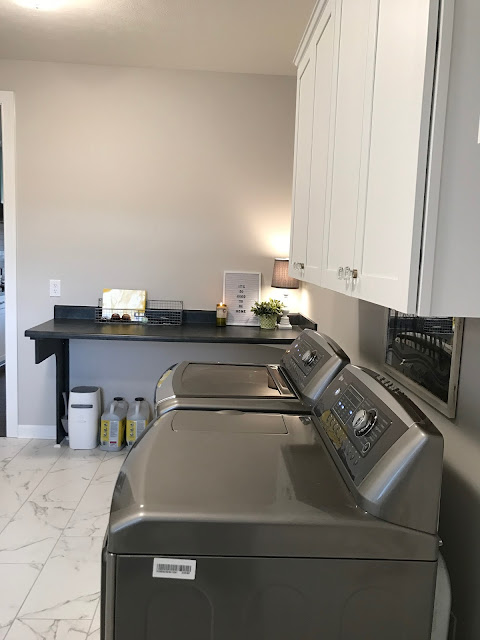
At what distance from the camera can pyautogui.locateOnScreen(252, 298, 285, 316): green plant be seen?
3515 millimetres

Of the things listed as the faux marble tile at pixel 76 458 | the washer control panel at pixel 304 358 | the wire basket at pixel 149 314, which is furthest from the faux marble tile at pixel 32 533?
the washer control panel at pixel 304 358

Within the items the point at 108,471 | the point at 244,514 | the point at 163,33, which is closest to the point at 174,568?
the point at 244,514

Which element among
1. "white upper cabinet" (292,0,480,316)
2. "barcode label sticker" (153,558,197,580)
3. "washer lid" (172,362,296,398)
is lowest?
"barcode label sticker" (153,558,197,580)

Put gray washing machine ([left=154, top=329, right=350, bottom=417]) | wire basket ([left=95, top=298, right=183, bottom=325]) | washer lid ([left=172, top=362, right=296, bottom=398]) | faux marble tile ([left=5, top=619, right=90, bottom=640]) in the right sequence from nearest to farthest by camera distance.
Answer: gray washing machine ([left=154, top=329, right=350, bottom=417]) < washer lid ([left=172, top=362, right=296, bottom=398]) < faux marble tile ([left=5, top=619, right=90, bottom=640]) < wire basket ([left=95, top=298, right=183, bottom=325])

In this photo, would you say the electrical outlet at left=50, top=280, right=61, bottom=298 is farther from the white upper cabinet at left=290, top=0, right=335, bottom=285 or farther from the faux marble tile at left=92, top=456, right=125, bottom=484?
the white upper cabinet at left=290, top=0, right=335, bottom=285

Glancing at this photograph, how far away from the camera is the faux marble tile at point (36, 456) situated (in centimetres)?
323

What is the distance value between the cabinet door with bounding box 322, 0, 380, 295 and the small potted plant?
1849 mm

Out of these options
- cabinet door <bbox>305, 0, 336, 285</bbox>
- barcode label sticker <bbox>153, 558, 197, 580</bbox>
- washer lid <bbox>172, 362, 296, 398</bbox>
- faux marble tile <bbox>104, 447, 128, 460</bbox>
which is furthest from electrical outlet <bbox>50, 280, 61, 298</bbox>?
barcode label sticker <bbox>153, 558, 197, 580</bbox>

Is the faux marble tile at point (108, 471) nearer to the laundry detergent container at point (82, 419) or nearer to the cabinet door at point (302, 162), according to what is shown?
the laundry detergent container at point (82, 419)

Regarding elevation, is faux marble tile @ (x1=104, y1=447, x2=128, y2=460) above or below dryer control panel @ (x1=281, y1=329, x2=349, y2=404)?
below

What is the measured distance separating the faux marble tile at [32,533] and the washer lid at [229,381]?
107cm

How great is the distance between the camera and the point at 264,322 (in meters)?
3.53

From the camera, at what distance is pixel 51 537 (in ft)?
8.06

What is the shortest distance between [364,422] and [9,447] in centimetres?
297
